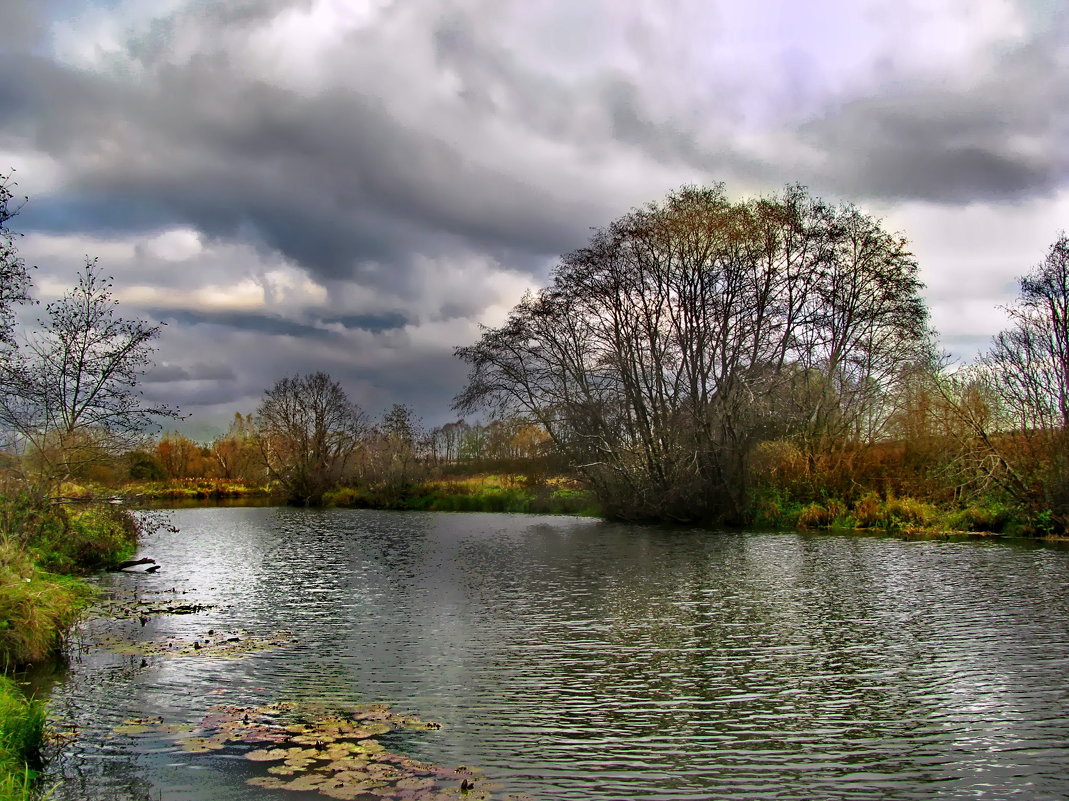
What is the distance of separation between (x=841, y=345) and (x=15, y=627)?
116 feet

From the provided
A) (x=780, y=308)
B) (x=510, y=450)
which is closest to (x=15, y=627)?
(x=780, y=308)

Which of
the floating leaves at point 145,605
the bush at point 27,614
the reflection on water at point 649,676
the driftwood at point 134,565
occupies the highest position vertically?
the bush at point 27,614

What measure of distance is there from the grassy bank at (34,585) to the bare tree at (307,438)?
136 feet

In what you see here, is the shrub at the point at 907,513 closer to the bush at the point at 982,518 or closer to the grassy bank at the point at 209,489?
the bush at the point at 982,518

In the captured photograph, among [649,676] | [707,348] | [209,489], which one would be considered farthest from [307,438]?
[649,676]

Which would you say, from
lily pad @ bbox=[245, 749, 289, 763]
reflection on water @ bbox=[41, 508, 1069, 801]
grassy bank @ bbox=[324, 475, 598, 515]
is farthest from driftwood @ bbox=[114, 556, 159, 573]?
grassy bank @ bbox=[324, 475, 598, 515]

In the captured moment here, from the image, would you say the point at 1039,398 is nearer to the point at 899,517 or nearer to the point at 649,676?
the point at 899,517

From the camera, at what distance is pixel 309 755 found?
6.93m

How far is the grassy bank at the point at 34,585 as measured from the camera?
6.77 m

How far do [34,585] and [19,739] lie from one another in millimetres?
5014

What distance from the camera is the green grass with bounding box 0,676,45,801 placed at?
20.3ft

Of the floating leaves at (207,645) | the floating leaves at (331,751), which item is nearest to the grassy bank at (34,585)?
the floating leaves at (207,645)

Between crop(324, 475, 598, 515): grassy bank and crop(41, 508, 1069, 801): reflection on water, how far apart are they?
27.2 metres

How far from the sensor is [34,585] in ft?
36.2
